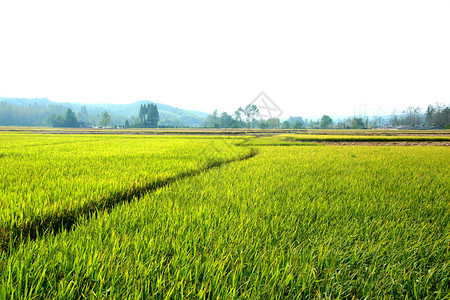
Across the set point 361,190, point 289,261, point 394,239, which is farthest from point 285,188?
point 289,261

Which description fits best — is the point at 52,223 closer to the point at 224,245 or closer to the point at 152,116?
the point at 224,245

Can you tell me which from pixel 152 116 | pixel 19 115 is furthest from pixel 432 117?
pixel 19 115

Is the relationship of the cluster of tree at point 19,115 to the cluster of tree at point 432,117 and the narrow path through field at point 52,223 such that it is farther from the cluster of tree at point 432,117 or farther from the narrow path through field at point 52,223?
the cluster of tree at point 432,117

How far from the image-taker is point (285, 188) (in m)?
3.24

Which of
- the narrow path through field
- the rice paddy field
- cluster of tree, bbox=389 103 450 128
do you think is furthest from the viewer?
cluster of tree, bbox=389 103 450 128

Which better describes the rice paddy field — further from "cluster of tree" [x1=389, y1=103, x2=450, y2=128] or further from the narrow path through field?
"cluster of tree" [x1=389, y1=103, x2=450, y2=128]

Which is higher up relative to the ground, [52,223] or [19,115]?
[19,115]

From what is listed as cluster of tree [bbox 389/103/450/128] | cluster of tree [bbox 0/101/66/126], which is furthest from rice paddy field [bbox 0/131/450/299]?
cluster of tree [bbox 0/101/66/126]

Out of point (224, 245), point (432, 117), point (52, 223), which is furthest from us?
point (432, 117)

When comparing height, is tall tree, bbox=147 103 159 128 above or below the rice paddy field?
above

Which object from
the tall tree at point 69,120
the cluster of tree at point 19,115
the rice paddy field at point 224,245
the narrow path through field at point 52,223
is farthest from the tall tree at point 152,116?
the rice paddy field at point 224,245

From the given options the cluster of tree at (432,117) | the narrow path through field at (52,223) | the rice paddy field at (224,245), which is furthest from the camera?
the cluster of tree at (432,117)

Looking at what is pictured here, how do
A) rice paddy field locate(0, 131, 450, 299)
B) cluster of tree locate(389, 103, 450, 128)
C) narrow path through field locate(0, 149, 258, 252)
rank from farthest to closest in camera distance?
cluster of tree locate(389, 103, 450, 128) < narrow path through field locate(0, 149, 258, 252) < rice paddy field locate(0, 131, 450, 299)

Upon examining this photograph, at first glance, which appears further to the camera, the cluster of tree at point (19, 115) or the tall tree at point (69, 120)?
the cluster of tree at point (19, 115)
